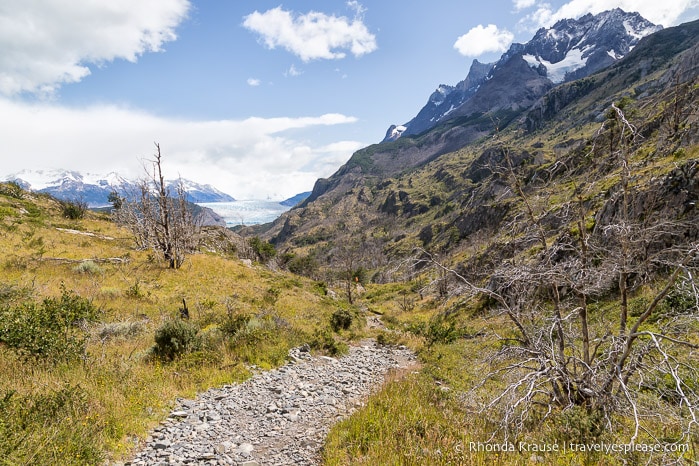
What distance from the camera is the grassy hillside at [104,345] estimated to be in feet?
18.5

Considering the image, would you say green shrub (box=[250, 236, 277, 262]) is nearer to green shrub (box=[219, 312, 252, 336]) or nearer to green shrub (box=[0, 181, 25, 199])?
green shrub (box=[0, 181, 25, 199])

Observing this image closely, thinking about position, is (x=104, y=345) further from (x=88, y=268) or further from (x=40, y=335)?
(x=88, y=268)

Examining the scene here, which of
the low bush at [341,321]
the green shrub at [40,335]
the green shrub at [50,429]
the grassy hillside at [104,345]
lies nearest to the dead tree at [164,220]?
the grassy hillside at [104,345]

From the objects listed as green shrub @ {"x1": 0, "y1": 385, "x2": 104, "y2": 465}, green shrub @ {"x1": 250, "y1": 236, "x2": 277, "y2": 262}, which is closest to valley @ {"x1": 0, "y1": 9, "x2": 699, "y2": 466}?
green shrub @ {"x1": 0, "y1": 385, "x2": 104, "y2": 465}

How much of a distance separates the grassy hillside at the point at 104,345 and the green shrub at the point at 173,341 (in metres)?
0.05

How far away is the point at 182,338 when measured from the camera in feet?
35.5

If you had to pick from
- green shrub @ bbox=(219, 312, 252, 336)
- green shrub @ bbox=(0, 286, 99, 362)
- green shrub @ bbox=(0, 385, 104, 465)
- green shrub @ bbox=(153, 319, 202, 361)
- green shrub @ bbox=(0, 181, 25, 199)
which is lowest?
green shrub @ bbox=(219, 312, 252, 336)

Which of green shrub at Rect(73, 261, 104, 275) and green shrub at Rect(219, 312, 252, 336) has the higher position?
green shrub at Rect(73, 261, 104, 275)

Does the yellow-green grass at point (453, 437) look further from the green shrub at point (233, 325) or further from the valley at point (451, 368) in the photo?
the green shrub at point (233, 325)

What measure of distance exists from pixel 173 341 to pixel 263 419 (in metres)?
4.72

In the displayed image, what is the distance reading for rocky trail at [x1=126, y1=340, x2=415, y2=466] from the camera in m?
6.11

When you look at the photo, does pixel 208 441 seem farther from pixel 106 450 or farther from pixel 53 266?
pixel 53 266

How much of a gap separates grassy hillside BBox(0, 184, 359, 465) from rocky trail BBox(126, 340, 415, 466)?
521 millimetres

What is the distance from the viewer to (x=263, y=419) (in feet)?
25.3
